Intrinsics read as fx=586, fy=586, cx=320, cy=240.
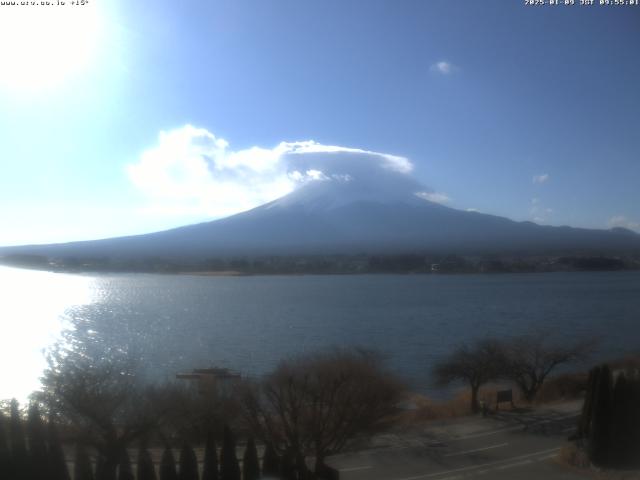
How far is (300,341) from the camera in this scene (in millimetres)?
11812

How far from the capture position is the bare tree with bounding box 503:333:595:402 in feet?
29.3

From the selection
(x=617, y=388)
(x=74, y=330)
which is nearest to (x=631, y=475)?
(x=617, y=388)

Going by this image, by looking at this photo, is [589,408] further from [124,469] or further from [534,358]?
[534,358]

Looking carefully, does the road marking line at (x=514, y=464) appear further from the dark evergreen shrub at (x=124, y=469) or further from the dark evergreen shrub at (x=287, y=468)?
the dark evergreen shrub at (x=124, y=469)

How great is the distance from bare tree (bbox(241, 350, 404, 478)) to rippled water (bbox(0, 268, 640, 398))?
255 cm

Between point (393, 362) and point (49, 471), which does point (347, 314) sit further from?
point (49, 471)

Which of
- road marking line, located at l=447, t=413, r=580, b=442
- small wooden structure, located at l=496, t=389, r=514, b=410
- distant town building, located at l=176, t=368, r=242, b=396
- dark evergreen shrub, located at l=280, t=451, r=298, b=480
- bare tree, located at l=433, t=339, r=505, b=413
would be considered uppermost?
distant town building, located at l=176, t=368, r=242, b=396

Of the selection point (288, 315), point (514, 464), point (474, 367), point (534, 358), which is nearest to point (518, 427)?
point (514, 464)

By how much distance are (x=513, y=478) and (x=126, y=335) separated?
906cm

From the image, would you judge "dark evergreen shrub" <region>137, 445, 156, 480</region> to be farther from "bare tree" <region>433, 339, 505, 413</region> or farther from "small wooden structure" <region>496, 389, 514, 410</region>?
"bare tree" <region>433, 339, 505, 413</region>

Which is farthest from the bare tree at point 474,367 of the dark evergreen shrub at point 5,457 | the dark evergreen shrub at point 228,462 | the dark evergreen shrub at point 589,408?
the dark evergreen shrub at point 5,457

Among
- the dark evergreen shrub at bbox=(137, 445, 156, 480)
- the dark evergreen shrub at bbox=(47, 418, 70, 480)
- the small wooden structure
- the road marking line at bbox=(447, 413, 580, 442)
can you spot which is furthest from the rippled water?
the road marking line at bbox=(447, 413, 580, 442)

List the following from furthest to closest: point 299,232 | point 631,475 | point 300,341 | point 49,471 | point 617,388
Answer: point 299,232
point 300,341
point 617,388
point 631,475
point 49,471

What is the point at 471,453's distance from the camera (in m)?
5.59
